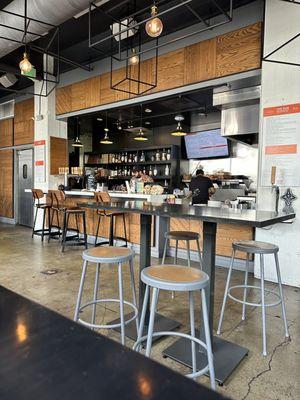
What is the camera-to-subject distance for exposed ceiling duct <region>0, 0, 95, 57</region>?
11.7ft

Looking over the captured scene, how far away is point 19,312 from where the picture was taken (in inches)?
27.5

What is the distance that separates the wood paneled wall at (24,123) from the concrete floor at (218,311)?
3.74 meters

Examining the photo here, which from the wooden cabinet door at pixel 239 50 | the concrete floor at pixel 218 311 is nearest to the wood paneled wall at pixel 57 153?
the concrete floor at pixel 218 311

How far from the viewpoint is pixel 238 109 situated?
486 centimetres

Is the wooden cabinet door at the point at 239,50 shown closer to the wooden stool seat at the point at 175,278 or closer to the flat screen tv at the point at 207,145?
the wooden stool seat at the point at 175,278

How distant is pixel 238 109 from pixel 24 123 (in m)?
5.94

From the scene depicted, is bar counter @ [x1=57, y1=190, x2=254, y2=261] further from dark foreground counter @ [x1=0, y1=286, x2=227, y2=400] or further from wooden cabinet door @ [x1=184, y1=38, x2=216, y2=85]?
dark foreground counter @ [x1=0, y1=286, x2=227, y2=400]

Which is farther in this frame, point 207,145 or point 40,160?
point 207,145

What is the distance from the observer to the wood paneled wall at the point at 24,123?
7.72 m

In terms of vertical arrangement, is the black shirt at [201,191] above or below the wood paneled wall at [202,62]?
below

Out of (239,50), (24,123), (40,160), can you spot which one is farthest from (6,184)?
(239,50)

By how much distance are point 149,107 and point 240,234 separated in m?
4.19

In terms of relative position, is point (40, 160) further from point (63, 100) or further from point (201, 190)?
point (201, 190)

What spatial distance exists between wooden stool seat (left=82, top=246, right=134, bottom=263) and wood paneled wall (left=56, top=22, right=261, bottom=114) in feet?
10.7
